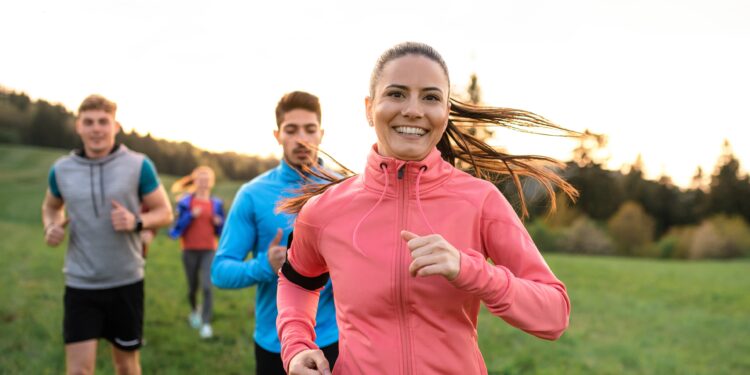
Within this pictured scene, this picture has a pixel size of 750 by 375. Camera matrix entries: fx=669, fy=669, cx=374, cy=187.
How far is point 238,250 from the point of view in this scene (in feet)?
→ 12.9

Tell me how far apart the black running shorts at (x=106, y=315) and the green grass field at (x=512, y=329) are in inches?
89.9

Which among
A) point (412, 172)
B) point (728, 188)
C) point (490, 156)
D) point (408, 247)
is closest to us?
point (408, 247)

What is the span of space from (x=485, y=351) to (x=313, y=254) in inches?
285

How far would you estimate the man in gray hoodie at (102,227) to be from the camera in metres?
4.89

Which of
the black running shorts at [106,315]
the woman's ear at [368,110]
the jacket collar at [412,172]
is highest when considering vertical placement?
the woman's ear at [368,110]

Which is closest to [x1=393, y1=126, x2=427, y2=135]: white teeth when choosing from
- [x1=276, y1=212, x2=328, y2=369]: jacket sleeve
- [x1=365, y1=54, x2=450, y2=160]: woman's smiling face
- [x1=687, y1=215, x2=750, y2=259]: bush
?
[x1=365, y1=54, x2=450, y2=160]: woman's smiling face

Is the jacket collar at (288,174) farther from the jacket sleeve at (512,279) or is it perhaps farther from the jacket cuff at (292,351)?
the jacket sleeve at (512,279)

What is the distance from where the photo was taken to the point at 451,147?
8.76 feet

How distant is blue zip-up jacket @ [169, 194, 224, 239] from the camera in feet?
30.1

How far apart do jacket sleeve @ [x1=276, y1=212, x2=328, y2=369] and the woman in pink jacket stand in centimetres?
1

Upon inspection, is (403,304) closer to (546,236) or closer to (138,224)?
(138,224)

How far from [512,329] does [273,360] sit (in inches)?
304

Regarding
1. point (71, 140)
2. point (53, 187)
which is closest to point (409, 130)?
point (53, 187)

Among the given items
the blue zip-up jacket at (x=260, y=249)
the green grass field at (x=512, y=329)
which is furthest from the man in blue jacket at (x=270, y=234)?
the green grass field at (x=512, y=329)
